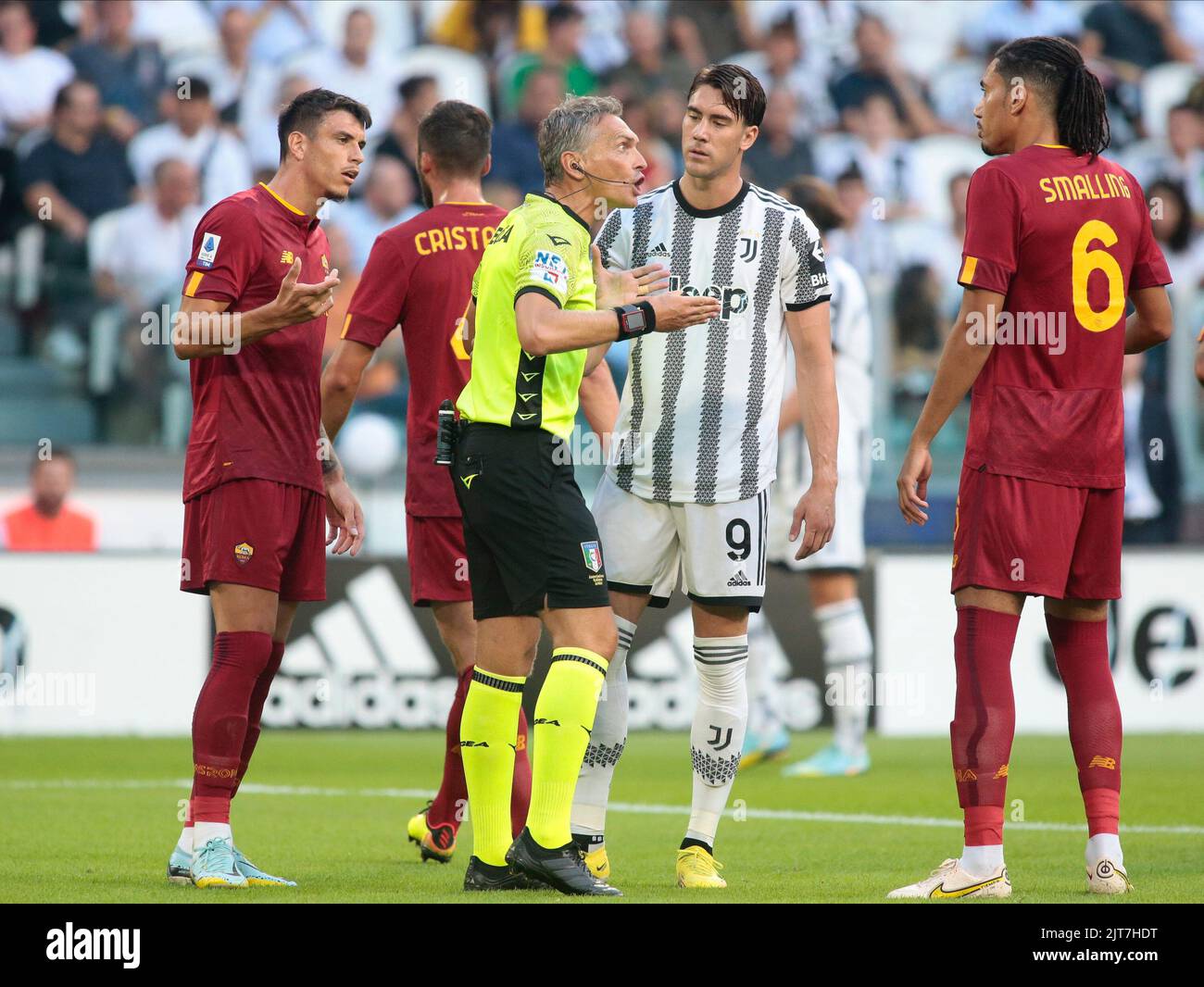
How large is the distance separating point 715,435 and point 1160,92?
12.4 m

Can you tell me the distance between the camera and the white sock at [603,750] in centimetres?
541

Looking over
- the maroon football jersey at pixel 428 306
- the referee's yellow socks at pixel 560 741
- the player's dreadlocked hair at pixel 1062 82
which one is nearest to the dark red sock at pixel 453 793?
the maroon football jersey at pixel 428 306

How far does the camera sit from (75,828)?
6691mm

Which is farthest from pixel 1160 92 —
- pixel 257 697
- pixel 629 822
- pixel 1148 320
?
pixel 257 697

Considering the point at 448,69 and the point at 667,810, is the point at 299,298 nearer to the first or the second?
the point at 667,810

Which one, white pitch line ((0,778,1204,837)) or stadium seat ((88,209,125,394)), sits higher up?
stadium seat ((88,209,125,394))

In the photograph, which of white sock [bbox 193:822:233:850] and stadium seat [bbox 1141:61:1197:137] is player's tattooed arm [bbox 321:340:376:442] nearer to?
white sock [bbox 193:822:233:850]

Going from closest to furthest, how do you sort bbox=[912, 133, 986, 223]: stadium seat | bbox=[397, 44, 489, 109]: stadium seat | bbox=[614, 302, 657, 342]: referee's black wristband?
1. bbox=[614, 302, 657, 342]: referee's black wristband
2. bbox=[397, 44, 489, 109]: stadium seat
3. bbox=[912, 133, 986, 223]: stadium seat

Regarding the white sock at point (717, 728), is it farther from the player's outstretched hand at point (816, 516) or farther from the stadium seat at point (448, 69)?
the stadium seat at point (448, 69)

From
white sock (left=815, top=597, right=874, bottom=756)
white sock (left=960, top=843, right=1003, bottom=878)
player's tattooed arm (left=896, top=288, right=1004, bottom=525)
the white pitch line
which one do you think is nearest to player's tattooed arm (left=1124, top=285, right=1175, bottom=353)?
player's tattooed arm (left=896, top=288, right=1004, bottom=525)

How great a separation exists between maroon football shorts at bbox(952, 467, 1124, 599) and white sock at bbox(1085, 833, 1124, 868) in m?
0.70

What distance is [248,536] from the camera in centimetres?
523

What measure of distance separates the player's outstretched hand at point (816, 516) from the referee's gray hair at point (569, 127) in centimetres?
125

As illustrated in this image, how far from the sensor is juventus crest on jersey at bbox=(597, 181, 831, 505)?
5492 mm
